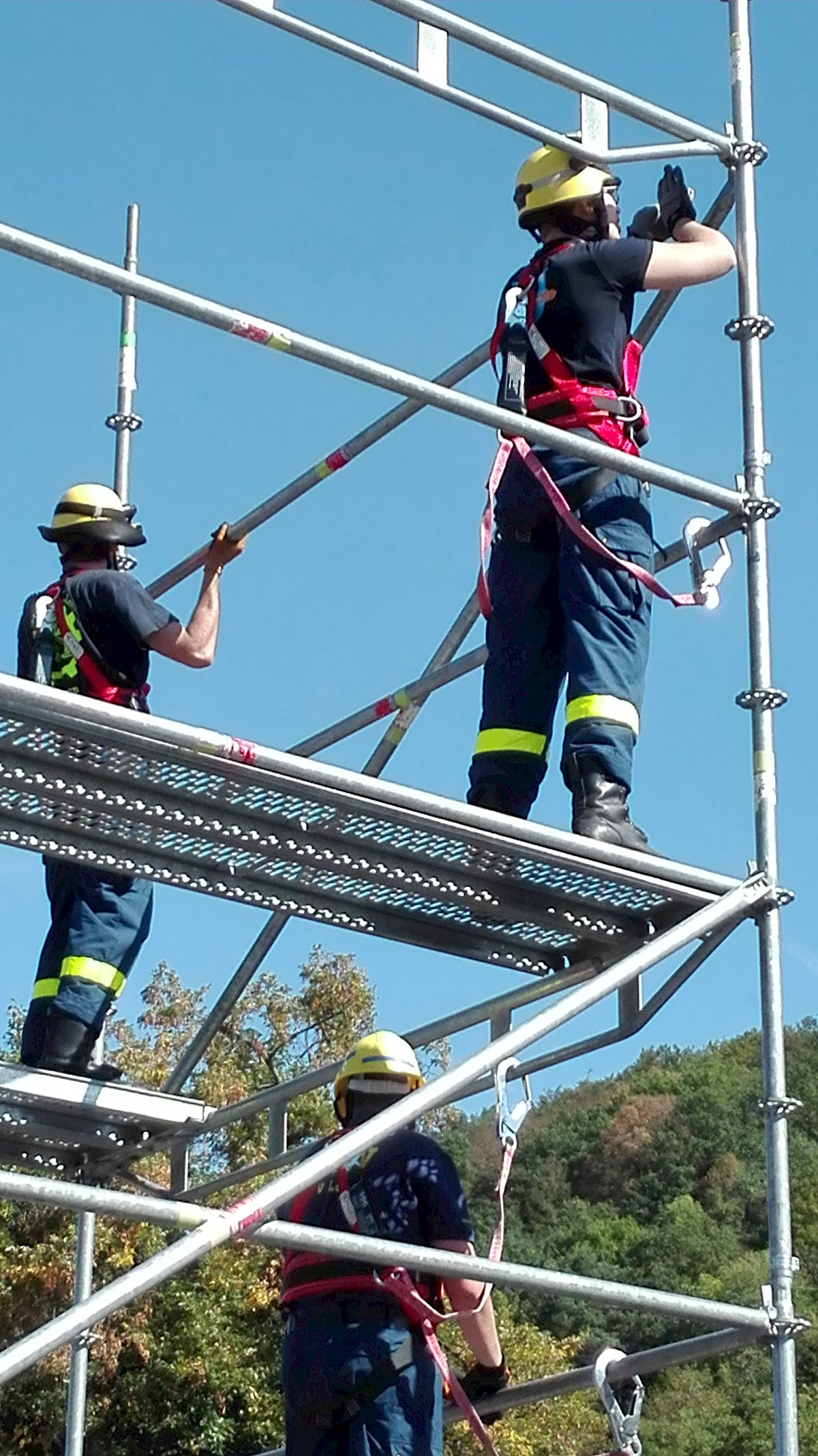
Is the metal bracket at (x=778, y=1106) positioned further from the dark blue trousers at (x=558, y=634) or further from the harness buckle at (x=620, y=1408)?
the dark blue trousers at (x=558, y=634)

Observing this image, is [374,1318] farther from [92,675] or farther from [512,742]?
[92,675]

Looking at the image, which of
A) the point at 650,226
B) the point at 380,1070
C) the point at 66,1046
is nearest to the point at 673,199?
the point at 650,226

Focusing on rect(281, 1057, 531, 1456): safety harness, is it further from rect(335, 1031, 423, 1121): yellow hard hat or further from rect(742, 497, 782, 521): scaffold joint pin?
rect(742, 497, 782, 521): scaffold joint pin

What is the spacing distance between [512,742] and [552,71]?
67.9 inches

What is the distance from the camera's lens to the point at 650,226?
575 cm

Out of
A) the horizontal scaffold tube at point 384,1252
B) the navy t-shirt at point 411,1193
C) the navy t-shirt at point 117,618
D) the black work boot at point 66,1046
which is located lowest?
the horizontal scaffold tube at point 384,1252

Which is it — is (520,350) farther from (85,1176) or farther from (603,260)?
(85,1176)

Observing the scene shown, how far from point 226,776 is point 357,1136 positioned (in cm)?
84

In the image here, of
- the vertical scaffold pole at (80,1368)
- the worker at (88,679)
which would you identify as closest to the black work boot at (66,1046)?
the worker at (88,679)

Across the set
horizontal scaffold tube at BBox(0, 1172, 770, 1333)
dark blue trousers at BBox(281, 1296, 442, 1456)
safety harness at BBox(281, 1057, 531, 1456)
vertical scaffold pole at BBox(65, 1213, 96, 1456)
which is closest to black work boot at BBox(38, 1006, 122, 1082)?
vertical scaffold pole at BBox(65, 1213, 96, 1456)

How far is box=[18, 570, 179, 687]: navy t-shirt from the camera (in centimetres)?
557

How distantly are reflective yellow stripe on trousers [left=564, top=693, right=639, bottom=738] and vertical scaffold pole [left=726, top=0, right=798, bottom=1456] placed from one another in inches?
11.3

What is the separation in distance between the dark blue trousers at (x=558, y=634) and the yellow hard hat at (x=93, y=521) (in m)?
1.10

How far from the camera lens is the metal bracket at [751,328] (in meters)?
5.53
